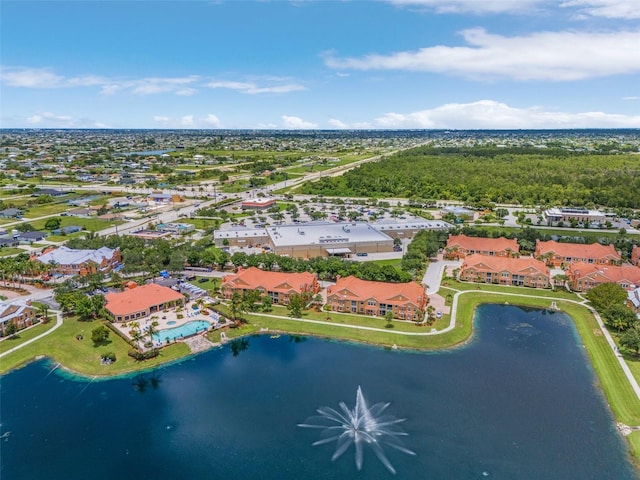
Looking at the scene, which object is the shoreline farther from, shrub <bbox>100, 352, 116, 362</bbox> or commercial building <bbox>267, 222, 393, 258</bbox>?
commercial building <bbox>267, 222, 393, 258</bbox>

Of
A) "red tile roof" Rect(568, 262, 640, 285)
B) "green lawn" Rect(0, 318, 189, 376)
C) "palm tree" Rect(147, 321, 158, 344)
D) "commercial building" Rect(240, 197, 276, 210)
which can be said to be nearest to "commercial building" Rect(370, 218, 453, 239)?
"red tile roof" Rect(568, 262, 640, 285)

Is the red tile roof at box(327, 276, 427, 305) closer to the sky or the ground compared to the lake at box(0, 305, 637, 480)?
closer to the sky

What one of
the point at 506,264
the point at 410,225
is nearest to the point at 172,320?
the point at 506,264

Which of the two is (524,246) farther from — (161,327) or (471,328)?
(161,327)

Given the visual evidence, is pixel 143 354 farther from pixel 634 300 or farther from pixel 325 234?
pixel 634 300

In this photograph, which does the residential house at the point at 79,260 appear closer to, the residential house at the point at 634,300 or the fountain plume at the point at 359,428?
the fountain plume at the point at 359,428

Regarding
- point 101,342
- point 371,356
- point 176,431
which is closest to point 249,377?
point 176,431

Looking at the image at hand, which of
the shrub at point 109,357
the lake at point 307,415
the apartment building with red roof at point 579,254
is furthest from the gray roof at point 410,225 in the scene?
the shrub at point 109,357
